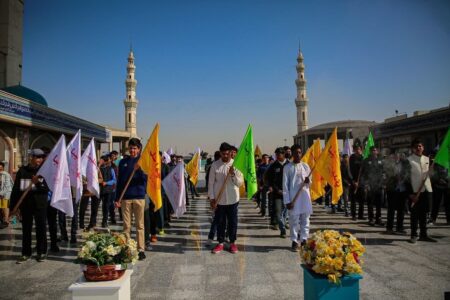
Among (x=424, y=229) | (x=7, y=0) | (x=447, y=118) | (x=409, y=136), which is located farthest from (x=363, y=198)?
(x=7, y=0)

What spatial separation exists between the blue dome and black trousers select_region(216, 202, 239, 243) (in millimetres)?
20758

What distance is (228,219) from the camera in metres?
6.02

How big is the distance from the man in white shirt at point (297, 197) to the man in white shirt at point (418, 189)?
7.39ft

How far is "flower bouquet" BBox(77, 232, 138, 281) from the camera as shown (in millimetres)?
2773

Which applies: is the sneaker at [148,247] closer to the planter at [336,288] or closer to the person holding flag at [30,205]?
the person holding flag at [30,205]

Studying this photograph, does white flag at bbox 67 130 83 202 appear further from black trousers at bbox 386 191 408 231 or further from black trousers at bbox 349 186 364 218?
black trousers at bbox 349 186 364 218

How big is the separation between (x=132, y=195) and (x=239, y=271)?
2153 millimetres

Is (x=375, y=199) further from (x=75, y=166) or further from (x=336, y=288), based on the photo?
(x=75, y=166)

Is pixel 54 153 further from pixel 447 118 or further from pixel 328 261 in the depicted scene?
pixel 447 118

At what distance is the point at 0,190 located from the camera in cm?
895

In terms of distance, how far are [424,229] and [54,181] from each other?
7.15 meters

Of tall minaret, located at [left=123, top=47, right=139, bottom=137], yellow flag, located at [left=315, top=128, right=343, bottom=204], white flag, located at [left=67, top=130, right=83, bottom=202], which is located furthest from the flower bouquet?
tall minaret, located at [left=123, top=47, right=139, bottom=137]

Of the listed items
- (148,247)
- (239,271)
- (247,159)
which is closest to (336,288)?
(239,271)

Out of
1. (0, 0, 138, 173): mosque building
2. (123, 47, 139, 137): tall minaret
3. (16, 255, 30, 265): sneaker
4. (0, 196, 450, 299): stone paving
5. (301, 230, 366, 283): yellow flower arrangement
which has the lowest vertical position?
(0, 196, 450, 299): stone paving
